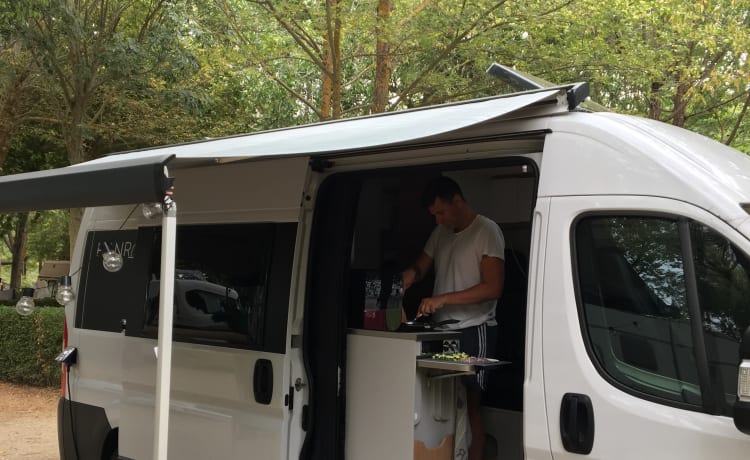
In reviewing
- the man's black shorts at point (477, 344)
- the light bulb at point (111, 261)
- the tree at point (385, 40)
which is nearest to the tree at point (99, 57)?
the tree at point (385, 40)

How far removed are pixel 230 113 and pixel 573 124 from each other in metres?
10.4

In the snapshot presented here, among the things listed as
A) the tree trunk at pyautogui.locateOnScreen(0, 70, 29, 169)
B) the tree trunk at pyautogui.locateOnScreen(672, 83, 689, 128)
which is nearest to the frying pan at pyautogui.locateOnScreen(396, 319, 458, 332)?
the tree trunk at pyautogui.locateOnScreen(672, 83, 689, 128)

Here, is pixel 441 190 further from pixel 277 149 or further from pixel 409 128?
pixel 277 149

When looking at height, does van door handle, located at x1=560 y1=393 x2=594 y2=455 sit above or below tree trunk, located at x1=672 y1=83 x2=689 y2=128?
below

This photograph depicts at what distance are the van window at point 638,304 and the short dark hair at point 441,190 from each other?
4.92 ft

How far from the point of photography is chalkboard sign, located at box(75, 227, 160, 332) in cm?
503

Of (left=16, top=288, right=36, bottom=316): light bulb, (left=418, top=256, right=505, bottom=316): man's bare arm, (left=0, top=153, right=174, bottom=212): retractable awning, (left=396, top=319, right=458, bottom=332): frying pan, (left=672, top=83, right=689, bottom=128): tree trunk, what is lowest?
(left=396, top=319, right=458, bottom=332): frying pan

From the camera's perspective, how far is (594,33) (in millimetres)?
9594

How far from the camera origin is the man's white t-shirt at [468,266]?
4406 millimetres

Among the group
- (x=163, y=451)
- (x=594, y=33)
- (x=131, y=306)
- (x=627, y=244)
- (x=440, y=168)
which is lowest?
(x=163, y=451)

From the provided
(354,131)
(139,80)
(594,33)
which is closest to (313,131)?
(354,131)

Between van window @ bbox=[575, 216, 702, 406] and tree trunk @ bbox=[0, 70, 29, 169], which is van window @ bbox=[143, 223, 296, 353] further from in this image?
tree trunk @ bbox=[0, 70, 29, 169]

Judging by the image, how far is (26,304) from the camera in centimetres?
435

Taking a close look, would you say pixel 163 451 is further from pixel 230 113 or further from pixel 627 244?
pixel 230 113
